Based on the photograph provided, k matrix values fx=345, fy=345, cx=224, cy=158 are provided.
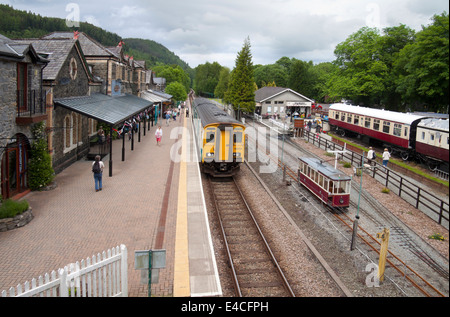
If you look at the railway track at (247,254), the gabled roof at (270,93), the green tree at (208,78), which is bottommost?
the railway track at (247,254)

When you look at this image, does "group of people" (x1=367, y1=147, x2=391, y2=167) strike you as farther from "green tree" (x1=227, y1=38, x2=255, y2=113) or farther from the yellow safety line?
"green tree" (x1=227, y1=38, x2=255, y2=113)

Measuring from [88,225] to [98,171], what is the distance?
11.6ft

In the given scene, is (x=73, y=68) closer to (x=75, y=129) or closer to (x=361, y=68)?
(x=75, y=129)

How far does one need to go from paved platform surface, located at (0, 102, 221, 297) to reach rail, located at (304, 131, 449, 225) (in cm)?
615

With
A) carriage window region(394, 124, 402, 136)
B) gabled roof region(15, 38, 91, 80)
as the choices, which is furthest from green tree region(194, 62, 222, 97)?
gabled roof region(15, 38, 91, 80)

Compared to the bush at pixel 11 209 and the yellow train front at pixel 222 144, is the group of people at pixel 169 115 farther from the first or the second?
the bush at pixel 11 209

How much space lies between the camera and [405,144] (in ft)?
70.8

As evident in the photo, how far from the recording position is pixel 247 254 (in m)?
10.1

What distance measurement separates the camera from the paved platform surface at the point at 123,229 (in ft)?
25.5

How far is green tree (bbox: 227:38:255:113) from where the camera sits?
152 feet

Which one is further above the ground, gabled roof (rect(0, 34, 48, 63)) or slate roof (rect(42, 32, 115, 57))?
slate roof (rect(42, 32, 115, 57))

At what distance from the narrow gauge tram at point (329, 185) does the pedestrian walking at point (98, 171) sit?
899 centimetres

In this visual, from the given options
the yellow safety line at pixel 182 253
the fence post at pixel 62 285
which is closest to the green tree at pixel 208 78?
the yellow safety line at pixel 182 253

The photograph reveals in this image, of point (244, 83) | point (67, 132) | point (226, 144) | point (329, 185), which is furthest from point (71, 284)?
point (244, 83)
